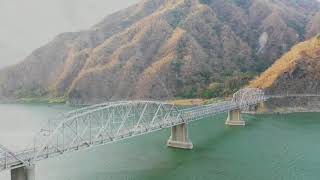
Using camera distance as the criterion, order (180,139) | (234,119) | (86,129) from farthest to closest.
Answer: (234,119)
(180,139)
(86,129)

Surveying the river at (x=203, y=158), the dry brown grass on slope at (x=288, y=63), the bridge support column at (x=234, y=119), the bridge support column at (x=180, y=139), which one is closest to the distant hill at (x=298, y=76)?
the dry brown grass on slope at (x=288, y=63)

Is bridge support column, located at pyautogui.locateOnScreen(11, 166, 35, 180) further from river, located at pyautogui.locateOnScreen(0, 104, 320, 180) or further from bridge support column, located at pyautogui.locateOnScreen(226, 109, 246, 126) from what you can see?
bridge support column, located at pyautogui.locateOnScreen(226, 109, 246, 126)

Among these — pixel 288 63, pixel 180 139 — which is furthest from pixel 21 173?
pixel 288 63

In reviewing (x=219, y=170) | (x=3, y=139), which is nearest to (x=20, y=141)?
(x=3, y=139)

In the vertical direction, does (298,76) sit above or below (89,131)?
above

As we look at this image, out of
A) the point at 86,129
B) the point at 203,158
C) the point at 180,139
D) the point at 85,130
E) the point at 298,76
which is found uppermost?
the point at 298,76

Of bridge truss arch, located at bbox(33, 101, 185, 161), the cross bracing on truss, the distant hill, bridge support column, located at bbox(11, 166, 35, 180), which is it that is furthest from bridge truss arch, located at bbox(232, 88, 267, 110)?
bridge support column, located at bbox(11, 166, 35, 180)

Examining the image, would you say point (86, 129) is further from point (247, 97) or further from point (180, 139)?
point (247, 97)
